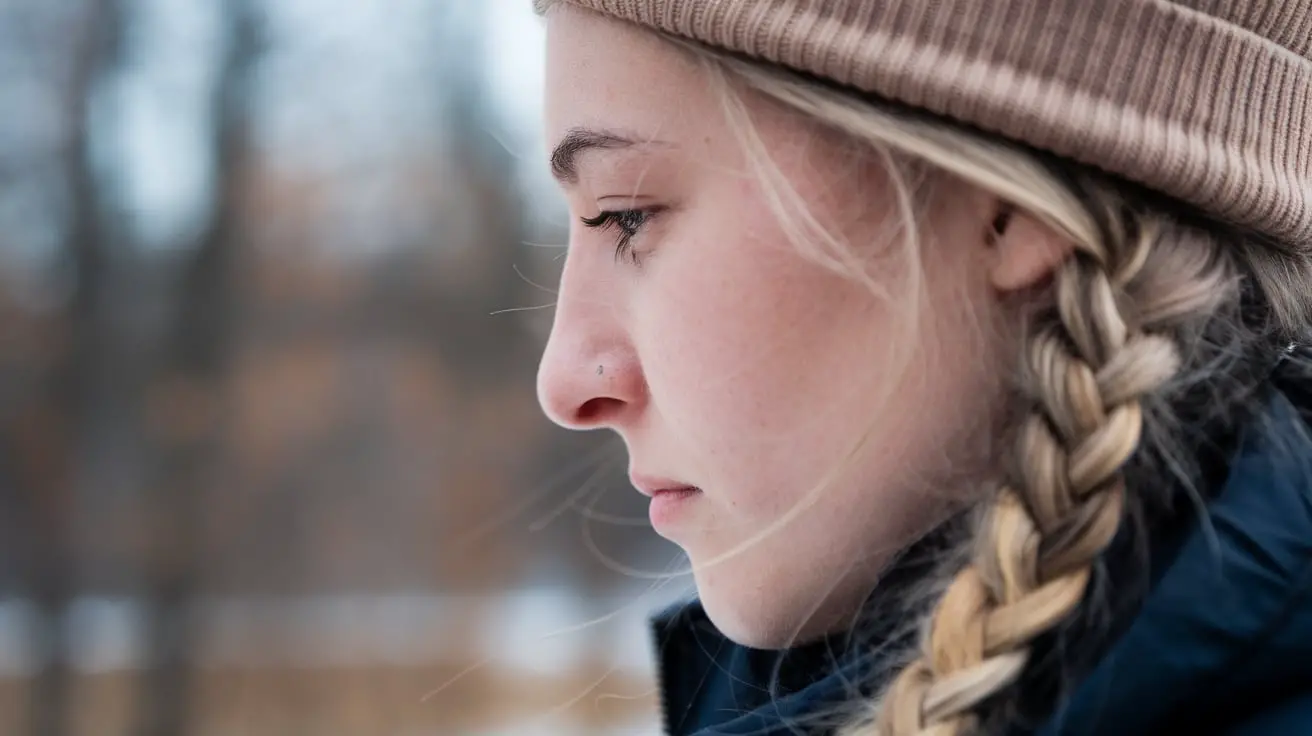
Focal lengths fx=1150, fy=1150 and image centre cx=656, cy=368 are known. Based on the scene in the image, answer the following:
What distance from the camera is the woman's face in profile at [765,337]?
0.90m

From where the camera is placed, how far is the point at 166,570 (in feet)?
14.0

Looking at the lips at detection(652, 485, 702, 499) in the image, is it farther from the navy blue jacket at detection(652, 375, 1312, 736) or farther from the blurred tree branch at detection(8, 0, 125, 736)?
the blurred tree branch at detection(8, 0, 125, 736)

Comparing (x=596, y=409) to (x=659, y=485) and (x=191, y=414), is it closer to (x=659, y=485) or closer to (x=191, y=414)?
(x=659, y=485)

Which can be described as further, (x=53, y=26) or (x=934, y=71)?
(x=53, y=26)

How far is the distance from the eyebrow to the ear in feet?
0.93

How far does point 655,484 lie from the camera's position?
104cm

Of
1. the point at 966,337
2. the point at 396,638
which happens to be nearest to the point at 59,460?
the point at 396,638

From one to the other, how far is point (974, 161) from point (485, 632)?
439 centimetres

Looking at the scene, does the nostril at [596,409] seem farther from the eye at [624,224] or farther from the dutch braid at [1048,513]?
the dutch braid at [1048,513]

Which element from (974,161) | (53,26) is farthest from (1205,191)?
(53,26)

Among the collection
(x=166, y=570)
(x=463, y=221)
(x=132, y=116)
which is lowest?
(x=166, y=570)

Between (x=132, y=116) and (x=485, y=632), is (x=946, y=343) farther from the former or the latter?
(x=485, y=632)

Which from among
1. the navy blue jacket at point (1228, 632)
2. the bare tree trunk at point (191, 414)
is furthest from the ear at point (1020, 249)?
the bare tree trunk at point (191, 414)

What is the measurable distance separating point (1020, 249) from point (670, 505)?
38cm
